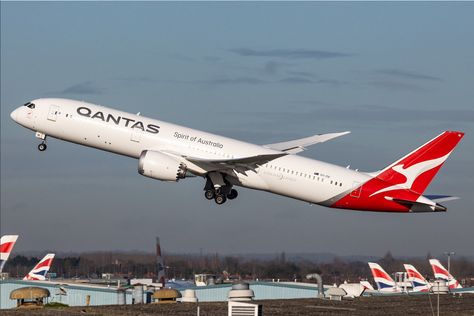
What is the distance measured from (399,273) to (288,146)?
41.5 m

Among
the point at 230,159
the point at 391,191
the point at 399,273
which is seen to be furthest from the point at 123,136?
the point at 399,273

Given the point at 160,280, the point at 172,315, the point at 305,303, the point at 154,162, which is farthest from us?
the point at 160,280

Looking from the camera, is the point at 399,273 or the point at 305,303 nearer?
the point at 305,303

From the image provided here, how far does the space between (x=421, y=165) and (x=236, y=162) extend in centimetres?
1345

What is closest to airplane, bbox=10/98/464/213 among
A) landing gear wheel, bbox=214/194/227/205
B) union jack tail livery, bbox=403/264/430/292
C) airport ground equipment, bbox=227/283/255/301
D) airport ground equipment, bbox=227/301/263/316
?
landing gear wheel, bbox=214/194/227/205

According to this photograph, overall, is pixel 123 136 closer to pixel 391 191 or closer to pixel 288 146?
pixel 288 146

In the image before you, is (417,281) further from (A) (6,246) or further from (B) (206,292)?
(A) (6,246)

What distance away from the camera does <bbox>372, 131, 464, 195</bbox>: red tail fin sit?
67.4m

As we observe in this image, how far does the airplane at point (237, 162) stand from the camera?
6488 centimetres

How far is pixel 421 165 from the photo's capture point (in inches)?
2672

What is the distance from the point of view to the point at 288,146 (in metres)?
71.7

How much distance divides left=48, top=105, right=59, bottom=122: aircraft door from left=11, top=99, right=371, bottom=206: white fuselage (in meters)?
0.10

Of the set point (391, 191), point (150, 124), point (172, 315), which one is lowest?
point (172, 315)

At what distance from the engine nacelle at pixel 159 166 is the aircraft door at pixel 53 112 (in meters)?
7.10
